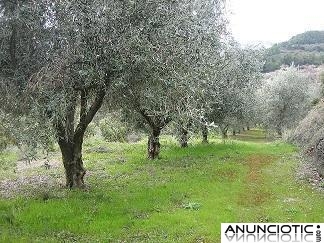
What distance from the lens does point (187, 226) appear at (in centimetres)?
1603

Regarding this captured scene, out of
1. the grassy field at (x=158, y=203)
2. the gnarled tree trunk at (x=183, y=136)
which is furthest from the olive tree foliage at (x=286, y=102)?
the grassy field at (x=158, y=203)

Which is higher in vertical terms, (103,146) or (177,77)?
(177,77)

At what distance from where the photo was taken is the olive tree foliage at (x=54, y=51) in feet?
51.0

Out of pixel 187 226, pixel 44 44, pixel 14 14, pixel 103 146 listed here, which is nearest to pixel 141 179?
pixel 187 226

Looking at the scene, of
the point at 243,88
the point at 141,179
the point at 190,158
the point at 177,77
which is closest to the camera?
the point at 177,77

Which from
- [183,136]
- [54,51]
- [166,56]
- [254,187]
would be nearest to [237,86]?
[183,136]

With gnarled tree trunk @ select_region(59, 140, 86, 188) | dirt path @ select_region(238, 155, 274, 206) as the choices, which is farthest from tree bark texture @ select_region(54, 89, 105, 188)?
dirt path @ select_region(238, 155, 274, 206)

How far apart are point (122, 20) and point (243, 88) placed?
2868cm

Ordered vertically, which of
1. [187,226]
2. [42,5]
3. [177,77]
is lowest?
[187,226]

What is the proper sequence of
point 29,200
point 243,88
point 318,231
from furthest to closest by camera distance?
point 243,88 → point 29,200 → point 318,231

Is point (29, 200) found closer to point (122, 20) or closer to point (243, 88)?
point (122, 20)

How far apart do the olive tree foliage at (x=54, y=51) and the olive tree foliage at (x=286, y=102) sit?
55.0 m

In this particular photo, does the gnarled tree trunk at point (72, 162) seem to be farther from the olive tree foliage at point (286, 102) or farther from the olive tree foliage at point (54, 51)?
the olive tree foliage at point (286, 102)

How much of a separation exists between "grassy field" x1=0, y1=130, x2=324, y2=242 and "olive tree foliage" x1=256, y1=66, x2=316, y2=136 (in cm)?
3825
